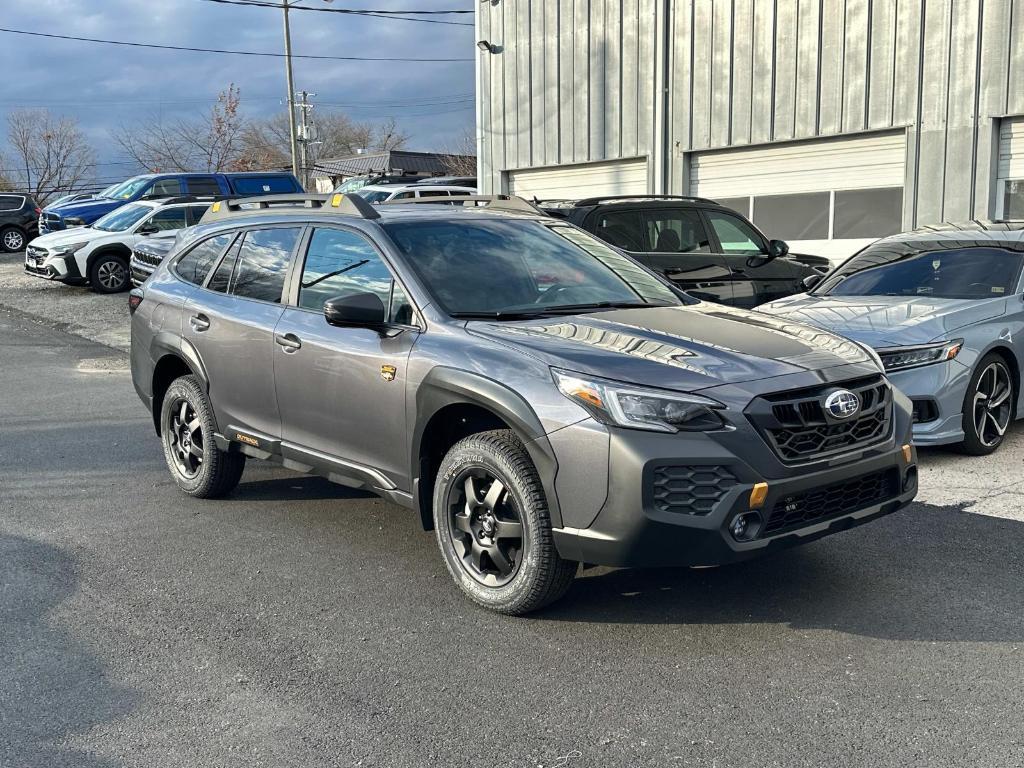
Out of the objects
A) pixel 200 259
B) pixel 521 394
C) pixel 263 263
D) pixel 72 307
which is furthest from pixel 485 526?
pixel 72 307

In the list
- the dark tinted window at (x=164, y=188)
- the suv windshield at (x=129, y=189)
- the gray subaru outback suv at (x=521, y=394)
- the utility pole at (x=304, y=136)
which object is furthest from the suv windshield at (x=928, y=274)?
the utility pole at (x=304, y=136)

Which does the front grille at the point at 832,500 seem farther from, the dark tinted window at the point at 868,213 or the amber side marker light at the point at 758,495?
the dark tinted window at the point at 868,213

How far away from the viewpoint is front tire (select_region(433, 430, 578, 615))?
4145mm

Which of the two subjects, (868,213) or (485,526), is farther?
(868,213)

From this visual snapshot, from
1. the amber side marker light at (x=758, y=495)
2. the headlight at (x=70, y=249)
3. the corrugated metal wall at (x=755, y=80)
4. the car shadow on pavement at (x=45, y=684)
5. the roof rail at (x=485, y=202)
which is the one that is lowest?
the car shadow on pavement at (x=45, y=684)

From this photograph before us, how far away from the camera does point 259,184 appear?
2386 centimetres

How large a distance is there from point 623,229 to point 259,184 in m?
15.6

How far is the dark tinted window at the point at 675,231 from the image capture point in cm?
1042

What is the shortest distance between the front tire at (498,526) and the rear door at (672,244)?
593 centimetres

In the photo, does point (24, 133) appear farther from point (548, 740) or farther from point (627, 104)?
point (548, 740)

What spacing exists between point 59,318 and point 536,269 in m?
13.4

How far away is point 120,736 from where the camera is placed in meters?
3.41

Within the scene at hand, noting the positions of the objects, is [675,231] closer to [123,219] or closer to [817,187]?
[817,187]

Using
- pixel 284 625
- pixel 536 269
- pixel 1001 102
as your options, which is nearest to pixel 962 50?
pixel 1001 102
